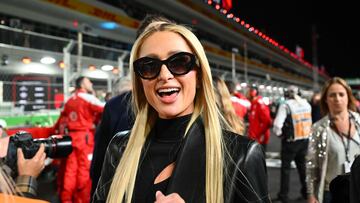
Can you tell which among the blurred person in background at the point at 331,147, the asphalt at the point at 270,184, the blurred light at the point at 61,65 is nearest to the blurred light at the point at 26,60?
the blurred light at the point at 61,65

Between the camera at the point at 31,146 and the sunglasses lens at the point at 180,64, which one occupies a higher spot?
the sunglasses lens at the point at 180,64

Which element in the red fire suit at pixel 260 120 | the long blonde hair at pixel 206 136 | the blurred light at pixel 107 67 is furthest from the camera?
the blurred light at pixel 107 67

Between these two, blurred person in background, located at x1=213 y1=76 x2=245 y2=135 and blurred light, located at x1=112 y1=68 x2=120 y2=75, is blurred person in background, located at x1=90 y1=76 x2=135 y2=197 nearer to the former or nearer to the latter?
blurred person in background, located at x1=213 y1=76 x2=245 y2=135

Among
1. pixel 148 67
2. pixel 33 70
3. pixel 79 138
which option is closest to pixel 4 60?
pixel 33 70

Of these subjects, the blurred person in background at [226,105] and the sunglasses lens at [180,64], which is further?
the blurred person in background at [226,105]

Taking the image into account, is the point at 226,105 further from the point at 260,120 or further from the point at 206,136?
the point at 260,120

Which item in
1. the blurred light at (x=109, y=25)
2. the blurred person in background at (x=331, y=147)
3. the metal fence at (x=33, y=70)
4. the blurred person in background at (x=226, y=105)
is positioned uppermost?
the blurred light at (x=109, y=25)

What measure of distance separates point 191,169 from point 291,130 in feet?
13.7

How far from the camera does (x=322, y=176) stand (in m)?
2.83

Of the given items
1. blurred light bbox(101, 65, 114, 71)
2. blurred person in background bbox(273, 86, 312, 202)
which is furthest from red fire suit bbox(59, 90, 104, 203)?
blurred person in background bbox(273, 86, 312, 202)

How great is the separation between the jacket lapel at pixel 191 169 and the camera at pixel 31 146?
674 millimetres

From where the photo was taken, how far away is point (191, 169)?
Result: 47.8 inches

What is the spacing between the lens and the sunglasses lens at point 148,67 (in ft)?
4.19

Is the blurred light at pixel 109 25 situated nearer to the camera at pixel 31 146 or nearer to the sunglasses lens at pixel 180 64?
the camera at pixel 31 146
